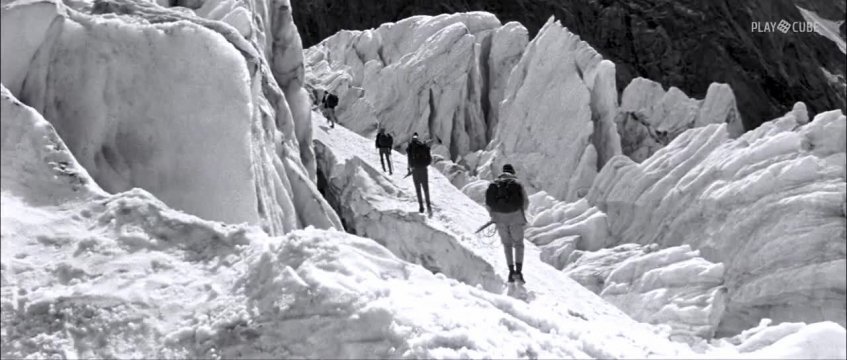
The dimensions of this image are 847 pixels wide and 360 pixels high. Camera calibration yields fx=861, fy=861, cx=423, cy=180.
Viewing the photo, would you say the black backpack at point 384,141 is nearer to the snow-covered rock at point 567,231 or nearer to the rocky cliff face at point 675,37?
the snow-covered rock at point 567,231

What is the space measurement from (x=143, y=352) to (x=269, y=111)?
9676 mm

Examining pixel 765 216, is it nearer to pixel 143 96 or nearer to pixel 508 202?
pixel 508 202

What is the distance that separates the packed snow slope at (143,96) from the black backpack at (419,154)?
16.2ft

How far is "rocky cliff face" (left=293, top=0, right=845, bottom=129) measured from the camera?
74.6 meters

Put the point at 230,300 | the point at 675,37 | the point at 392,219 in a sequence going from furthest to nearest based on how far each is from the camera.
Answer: the point at 675,37
the point at 392,219
the point at 230,300

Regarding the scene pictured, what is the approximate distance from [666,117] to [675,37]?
38.5 meters

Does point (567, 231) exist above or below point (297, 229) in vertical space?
below

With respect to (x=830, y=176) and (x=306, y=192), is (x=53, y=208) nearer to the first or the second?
(x=306, y=192)

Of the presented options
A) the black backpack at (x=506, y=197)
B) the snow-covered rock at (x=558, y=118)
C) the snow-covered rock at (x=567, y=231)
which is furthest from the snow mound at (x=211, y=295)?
the snow-covered rock at (x=558, y=118)

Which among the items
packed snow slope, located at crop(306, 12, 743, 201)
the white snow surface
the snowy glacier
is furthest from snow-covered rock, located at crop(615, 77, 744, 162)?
the white snow surface

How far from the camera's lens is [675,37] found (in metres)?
77.4

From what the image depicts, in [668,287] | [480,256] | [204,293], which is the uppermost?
[204,293]

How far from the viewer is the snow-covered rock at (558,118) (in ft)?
123

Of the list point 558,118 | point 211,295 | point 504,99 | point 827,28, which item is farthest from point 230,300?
point 827,28
